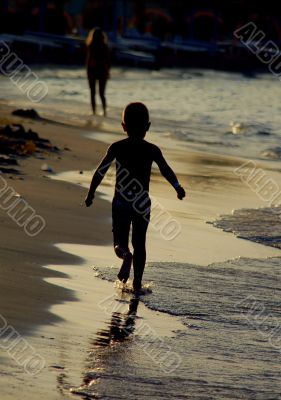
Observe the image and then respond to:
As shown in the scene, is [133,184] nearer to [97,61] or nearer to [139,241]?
[139,241]

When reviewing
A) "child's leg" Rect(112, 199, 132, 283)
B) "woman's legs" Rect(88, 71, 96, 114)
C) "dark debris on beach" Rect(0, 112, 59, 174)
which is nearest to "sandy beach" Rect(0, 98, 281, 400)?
"dark debris on beach" Rect(0, 112, 59, 174)

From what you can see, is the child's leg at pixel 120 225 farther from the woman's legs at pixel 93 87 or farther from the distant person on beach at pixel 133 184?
the woman's legs at pixel 93 87

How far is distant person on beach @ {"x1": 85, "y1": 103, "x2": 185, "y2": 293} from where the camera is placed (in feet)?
30.1

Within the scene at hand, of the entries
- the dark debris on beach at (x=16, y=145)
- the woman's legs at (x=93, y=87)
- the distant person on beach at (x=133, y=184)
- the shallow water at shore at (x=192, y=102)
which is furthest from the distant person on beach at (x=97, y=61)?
the distant person on beach at (x=133, y=184)

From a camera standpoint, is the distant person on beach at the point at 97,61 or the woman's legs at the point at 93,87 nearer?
the distant person on beach at the point at 97,61

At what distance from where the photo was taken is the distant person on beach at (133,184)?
361 inches

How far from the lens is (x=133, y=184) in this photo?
30.3ft

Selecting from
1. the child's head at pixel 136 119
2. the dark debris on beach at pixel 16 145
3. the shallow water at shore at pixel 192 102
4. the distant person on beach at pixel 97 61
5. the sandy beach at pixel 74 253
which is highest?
the child's head at pixel 136 119

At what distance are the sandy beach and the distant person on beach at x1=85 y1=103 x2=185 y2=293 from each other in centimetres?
33

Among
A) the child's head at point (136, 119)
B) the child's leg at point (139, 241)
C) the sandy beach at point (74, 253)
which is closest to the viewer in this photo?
the sandy beach at point (74, 253)

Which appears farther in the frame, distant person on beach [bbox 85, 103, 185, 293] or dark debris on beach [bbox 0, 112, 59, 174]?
dark debris on beach [bbox 0, 112, 59, 174]

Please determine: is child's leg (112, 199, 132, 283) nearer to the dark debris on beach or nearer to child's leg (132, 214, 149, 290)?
child's leg (132, 214, 149, 290)

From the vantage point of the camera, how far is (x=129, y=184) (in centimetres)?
921

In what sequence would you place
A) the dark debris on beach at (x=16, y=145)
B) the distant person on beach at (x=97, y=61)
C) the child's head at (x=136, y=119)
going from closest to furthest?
A: the child's head at (x=136, y=119)
the dark debris on beach at (x=16, y=145)
the distant person on beach at (x=97, y=61)
